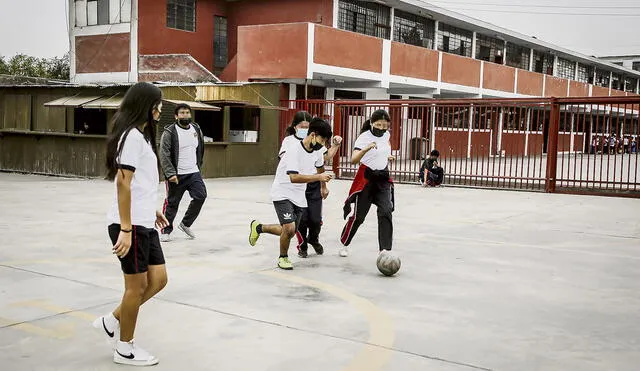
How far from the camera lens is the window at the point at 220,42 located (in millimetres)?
25047

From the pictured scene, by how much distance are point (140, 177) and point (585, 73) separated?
46.6 metres

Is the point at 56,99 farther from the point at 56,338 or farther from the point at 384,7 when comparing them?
the point at 56,338

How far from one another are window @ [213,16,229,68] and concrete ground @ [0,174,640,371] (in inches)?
602

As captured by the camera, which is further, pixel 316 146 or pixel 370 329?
pixel 316 146

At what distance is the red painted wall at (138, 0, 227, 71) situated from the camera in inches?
883

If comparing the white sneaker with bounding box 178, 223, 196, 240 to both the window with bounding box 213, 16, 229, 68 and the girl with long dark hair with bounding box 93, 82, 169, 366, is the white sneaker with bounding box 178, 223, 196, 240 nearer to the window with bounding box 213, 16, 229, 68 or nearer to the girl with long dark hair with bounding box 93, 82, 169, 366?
the girl with long dark hair with bounding box 93, 82, 169, 366

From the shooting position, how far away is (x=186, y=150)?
8.65 m

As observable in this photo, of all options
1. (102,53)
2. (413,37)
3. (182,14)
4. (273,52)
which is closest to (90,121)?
(102,53)

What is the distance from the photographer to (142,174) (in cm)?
405

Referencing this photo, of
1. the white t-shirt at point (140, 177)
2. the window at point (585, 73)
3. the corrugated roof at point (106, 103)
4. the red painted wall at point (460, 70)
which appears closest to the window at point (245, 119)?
the corrugated roof at point (106, 103)

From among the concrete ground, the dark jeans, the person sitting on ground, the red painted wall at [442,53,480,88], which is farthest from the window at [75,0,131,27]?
the dark jeans

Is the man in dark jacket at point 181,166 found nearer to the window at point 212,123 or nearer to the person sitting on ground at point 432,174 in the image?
the person sitting on ground at point 432,174

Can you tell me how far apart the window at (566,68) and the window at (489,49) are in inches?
347

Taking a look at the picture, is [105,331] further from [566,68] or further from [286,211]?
[566,68]
